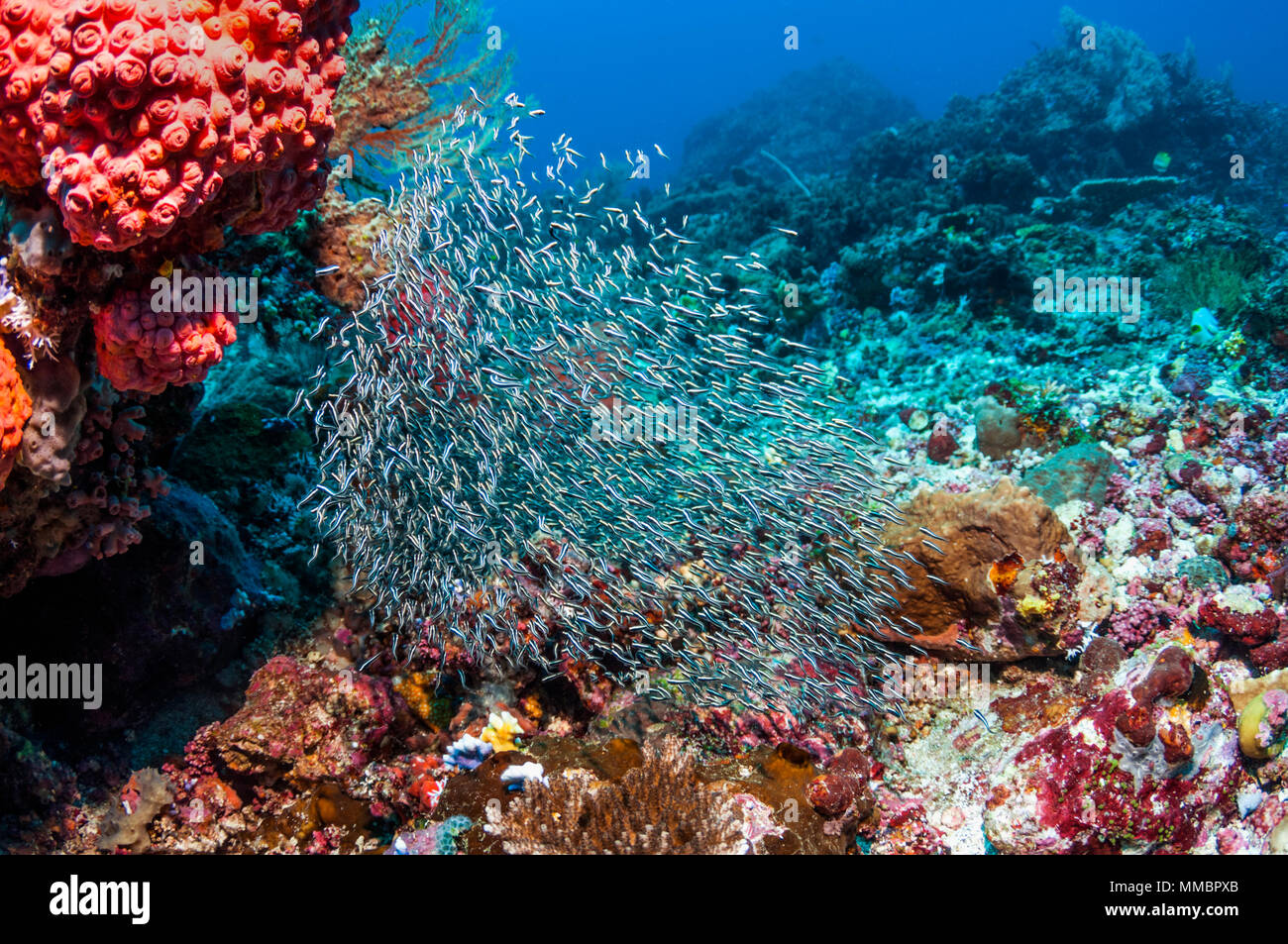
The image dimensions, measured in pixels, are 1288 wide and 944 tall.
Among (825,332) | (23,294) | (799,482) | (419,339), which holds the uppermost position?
(825,332)

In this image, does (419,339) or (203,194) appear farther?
(419,339)

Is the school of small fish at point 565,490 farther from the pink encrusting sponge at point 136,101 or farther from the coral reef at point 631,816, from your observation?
the pink encrusting sponge at point 136,101

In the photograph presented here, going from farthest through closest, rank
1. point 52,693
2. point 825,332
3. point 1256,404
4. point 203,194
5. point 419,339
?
point 825,332 < point 1256,404 < point 419,339 < point 52,693 < point 203,194

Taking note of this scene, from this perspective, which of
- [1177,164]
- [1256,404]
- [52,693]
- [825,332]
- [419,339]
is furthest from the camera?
[1177,164]

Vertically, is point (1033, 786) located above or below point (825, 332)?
below

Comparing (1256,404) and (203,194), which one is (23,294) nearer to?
(203,194)

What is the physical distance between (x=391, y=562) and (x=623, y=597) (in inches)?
75.3

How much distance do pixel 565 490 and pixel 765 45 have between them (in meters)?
115

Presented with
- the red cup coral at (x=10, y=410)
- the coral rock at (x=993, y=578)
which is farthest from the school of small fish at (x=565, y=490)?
the red cup coral at (x=10, y=410)

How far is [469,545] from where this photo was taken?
524 cm

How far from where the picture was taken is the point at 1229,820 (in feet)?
13.8

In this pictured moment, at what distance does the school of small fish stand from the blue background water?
64.3m

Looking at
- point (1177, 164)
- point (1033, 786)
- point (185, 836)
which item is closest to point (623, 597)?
point (1033, 786)

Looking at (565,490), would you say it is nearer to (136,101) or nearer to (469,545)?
(469,545)
